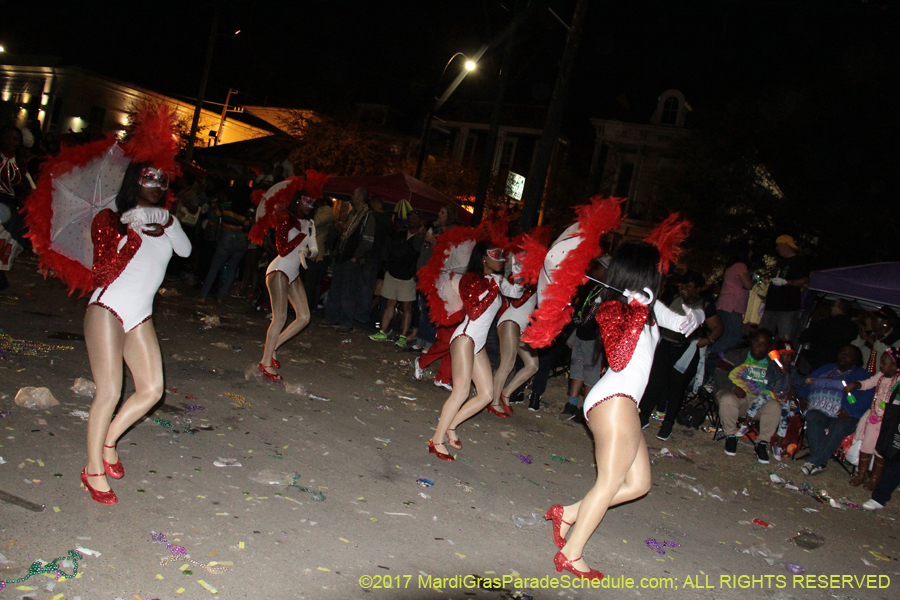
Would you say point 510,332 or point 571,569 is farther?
point 510,332

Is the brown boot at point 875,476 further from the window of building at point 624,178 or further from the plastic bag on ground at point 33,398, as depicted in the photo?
the window of building at point 624,178

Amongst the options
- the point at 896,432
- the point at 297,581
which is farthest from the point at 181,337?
the point at 896,432

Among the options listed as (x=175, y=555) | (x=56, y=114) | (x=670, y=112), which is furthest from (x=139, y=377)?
→ (x=56, y=114)

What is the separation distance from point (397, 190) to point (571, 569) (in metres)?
10.3

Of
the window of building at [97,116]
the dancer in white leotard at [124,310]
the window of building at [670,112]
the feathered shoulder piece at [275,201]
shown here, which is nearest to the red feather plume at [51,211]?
the dancer in white leotard at [124,310]

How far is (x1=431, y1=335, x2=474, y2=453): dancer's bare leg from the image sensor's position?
526 centimetres

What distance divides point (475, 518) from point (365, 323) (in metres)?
7.13

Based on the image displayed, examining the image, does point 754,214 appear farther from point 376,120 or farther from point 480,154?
point 376,120

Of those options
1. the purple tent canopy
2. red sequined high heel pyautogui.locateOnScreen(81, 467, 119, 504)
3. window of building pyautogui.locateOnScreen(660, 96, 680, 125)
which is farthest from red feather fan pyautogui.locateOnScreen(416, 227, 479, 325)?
window of building pyautogui.locateOnScreen(660, 96, 680, 125)

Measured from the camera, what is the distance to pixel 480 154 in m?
31.8

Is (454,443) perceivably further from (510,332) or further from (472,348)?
(510,332)

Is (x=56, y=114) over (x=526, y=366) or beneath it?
over

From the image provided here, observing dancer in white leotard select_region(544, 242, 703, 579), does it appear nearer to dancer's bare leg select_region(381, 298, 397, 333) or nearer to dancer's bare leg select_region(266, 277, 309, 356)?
dancer's bare leg select_region(266, 277, 309, 356)

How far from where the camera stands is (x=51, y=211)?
162 inches
